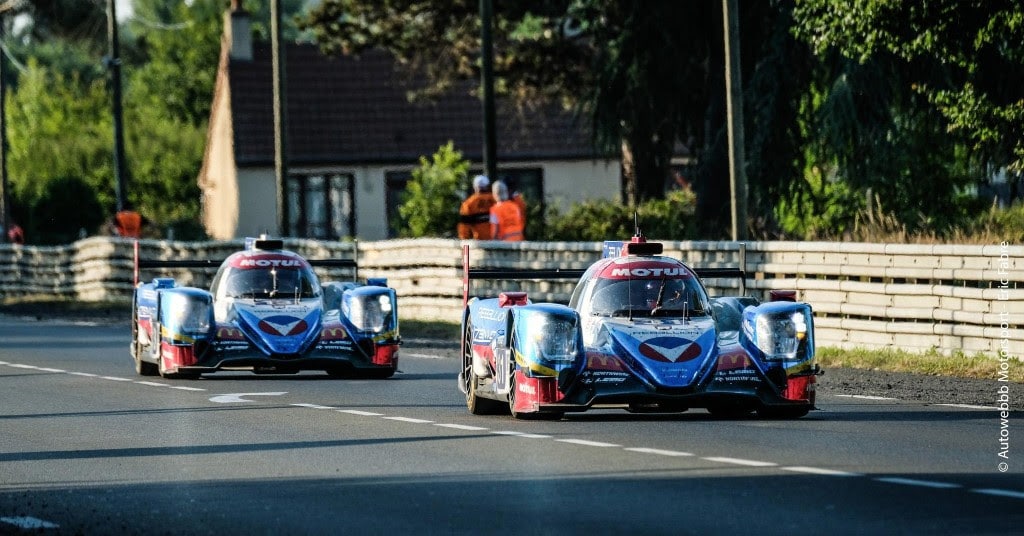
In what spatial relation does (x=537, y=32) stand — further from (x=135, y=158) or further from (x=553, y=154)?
(x=135, y=158)

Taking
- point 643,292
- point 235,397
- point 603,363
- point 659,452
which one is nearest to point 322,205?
point 235,397

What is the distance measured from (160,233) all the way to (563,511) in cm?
5031

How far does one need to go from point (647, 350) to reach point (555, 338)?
2.15 feet

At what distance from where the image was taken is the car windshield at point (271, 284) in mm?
20188

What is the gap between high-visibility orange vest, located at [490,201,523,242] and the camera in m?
28.6

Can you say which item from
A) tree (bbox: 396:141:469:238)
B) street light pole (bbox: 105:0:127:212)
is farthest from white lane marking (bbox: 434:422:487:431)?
street light pole (bbox: 105:0:127:212)

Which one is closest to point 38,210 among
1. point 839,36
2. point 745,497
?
point 839,36

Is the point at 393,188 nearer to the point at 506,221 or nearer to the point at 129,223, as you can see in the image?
the point at 129,223

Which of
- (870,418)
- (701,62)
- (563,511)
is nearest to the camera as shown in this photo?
(563,511)

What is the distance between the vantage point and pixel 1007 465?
38.1 ft

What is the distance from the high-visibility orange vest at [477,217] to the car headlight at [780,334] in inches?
602

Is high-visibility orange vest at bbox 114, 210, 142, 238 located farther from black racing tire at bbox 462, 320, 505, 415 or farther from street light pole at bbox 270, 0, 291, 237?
black racing tire at bbox 462, 320, 505, 415

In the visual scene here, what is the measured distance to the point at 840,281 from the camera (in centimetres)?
2212

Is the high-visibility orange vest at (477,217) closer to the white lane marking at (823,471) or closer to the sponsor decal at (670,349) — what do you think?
the sponsor decal at (670,349)
